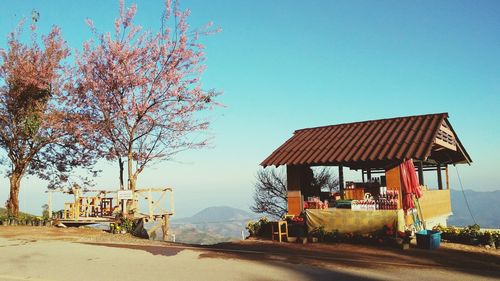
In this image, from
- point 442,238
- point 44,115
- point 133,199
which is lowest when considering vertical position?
point 442,238

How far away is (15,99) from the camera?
77.3ft

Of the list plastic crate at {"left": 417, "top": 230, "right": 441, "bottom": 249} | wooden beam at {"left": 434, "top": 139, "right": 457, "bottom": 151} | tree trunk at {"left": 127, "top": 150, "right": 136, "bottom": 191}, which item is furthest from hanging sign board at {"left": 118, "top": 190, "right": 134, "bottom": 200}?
wooden beam at {"left": 434, "top": 139, "right": 457, "bottom": 151}

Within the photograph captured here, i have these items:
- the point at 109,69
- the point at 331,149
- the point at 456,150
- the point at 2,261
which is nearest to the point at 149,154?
the point at 109,69

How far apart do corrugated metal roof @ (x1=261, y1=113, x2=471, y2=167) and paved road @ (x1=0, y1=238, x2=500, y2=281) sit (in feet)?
19.5

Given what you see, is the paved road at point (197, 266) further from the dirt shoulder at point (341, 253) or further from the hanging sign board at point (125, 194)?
the hanging sign board at point (125, 194)

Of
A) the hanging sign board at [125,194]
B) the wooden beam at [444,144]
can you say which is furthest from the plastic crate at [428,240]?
the hanging sign board at [125,194]

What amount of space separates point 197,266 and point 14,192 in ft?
61.3

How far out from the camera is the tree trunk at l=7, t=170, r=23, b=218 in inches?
938

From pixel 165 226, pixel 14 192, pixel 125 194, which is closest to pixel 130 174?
pixel 125 194

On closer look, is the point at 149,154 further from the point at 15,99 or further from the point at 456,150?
the point at 456,150

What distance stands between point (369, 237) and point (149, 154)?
44.0ft

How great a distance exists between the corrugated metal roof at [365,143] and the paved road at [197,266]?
594 centimetres

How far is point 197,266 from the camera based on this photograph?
Answer: 10.2 meters

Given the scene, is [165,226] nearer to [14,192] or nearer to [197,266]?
[14,192]
